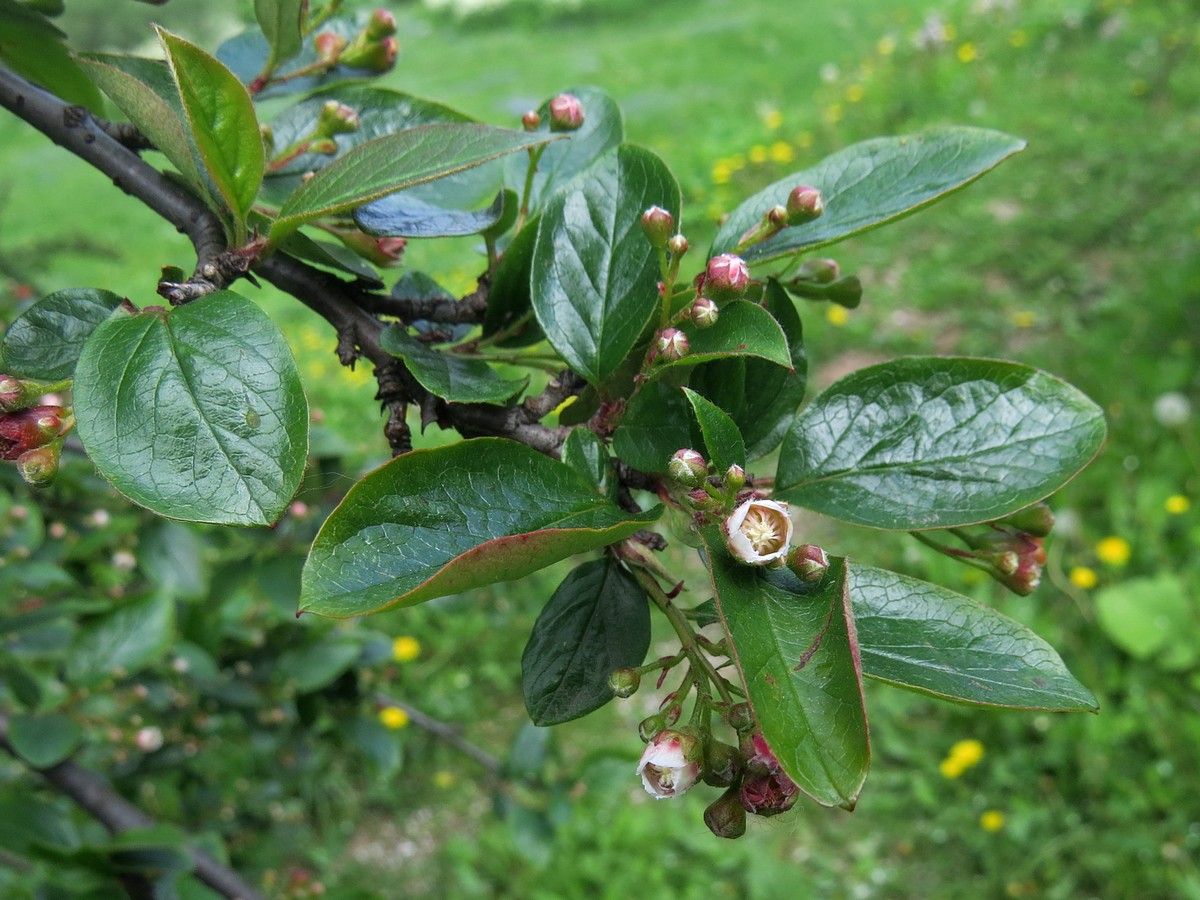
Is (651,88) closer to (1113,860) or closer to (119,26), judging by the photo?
(119,26)

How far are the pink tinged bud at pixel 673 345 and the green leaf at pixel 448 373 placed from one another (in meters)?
0.08

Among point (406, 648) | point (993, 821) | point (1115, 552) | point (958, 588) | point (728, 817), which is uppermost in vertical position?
point (728, 817)

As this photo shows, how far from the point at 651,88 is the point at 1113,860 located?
457cm

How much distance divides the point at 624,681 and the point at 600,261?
23cm

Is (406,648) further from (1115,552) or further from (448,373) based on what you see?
(448,373)

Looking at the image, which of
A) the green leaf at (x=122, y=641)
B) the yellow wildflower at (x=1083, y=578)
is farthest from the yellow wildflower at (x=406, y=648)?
the yellow wildflower at (x=1083, y=578)

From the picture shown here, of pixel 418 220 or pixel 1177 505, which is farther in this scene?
pixel 1177 505

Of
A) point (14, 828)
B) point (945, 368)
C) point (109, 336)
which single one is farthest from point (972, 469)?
point (14, 828)

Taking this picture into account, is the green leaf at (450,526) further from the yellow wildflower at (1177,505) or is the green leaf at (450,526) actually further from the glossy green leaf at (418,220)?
the yellow wildflower at (1177,505)

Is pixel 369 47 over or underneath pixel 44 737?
over

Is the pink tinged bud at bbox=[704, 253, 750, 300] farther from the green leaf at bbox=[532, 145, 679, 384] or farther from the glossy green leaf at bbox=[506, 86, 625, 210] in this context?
the glossy green leaf at bbox=[506, 86, 625, 210]

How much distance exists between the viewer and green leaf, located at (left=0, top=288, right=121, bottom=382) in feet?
1.56

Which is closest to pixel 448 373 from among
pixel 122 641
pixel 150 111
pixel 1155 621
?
pixel 150 111

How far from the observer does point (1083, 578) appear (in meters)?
2.10
